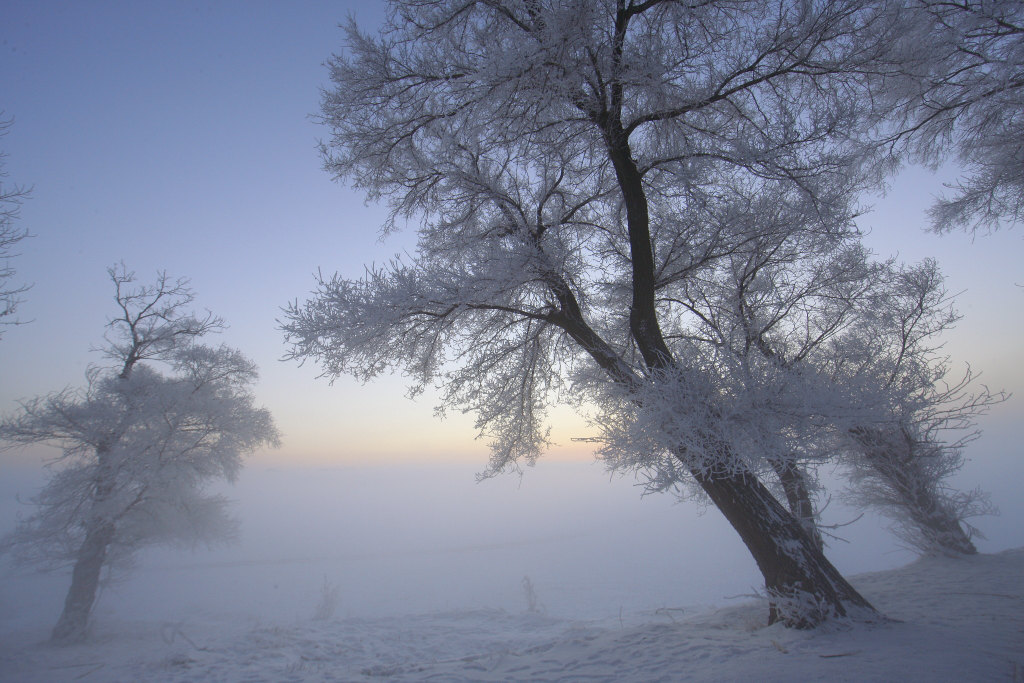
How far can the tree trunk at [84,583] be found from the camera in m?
9.79

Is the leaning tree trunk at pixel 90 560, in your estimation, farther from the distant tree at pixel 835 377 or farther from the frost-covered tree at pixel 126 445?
the distant tree at pixel 835 377

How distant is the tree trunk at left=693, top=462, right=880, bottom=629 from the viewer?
4.37m

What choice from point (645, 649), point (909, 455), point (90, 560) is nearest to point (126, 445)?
point (90, 560)

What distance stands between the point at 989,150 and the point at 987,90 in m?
1.32

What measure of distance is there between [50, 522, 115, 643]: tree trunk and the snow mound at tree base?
0.42 metres

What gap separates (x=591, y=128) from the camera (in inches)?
214

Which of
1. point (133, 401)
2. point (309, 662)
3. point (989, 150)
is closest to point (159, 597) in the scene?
point (133, 401)

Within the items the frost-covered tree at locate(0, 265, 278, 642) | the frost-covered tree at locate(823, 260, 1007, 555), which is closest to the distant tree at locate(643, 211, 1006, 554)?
the frost-covered tree at locate(823, 260, 1007, 555)

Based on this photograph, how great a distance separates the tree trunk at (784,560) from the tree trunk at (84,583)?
13049 mm

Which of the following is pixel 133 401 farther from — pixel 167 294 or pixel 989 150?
pixel 989 150

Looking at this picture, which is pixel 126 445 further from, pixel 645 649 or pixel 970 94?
pixel 970 94

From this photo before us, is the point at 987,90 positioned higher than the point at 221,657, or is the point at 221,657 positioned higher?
the point at 987,90

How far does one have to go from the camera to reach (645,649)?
4.63 meters

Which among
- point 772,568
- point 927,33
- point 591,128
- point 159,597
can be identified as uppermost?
point 927,33
